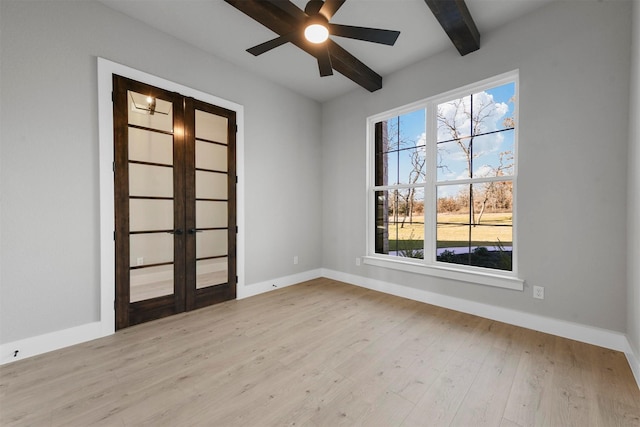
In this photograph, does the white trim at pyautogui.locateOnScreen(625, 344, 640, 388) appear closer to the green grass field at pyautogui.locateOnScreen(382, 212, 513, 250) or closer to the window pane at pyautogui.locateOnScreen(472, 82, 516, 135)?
the green grass field at pyautogui.locateOnScreen(382, 212, 513, 250)

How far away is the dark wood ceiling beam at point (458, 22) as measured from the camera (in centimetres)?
231

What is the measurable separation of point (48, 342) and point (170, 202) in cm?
153

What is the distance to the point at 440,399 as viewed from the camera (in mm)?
1624

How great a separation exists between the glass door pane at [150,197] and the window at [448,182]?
269 cm

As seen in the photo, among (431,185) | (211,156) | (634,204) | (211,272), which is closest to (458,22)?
(431,185)

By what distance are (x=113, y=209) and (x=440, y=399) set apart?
310 centimetres

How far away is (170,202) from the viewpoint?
115 inches

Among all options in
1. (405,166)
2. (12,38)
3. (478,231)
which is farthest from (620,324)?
(12,38)

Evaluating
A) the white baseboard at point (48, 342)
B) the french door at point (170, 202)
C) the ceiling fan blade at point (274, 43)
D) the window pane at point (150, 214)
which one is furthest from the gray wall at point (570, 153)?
the white baseboard at point (48, 342)

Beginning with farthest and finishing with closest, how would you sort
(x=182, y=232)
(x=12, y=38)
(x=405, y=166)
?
(x=405, y=166), (x=182, y=232), (x=12, y=38)

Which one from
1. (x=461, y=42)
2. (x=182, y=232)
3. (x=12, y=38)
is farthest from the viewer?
(x=182, y=232)

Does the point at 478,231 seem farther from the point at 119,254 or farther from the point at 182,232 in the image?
the point at 119,254

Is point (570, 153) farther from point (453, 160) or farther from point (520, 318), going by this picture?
point (520, 318)

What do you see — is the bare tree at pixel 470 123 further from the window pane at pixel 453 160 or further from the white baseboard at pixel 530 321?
the white baseboard at pixel 530 321
